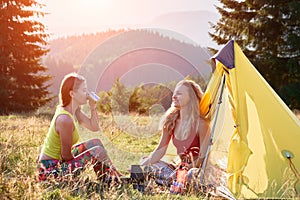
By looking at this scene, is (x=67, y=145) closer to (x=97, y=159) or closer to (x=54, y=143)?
(x=54, y=143)

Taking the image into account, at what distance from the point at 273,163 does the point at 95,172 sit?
2006 mm

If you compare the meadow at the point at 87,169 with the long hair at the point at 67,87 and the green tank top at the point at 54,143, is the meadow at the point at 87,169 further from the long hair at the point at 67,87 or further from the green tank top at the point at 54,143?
the long hair at the point at 67,87

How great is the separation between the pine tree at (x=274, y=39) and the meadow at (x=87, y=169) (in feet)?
20.6

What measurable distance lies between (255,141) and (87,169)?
1834 millimetres

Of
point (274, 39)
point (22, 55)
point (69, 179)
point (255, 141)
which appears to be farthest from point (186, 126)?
point (22, 55)

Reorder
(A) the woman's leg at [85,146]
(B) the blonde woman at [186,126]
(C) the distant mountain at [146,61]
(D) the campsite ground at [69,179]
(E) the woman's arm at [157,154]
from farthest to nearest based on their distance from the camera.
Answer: (C) the distant mountain at [146,61], (E) the woman's arm at [157,154], (B) the blonde woman at [186,126], (A) the woman's leg at [85,146], (D) the campsite ground at [69,179]

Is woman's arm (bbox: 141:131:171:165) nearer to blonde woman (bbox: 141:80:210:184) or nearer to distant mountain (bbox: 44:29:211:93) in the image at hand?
blonde woman (bbox: 141:80:210:184)

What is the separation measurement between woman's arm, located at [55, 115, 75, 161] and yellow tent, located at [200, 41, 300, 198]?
1647 millimetres

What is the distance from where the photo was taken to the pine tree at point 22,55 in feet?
62.6

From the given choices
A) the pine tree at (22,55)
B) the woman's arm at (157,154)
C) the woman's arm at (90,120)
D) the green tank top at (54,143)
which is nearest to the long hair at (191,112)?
the woman's arm at (157,154)

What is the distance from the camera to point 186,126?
5051 millimetres

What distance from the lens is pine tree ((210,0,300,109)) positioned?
1575 centimetres

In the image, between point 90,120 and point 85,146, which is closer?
point 85,146

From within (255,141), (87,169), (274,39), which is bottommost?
(87,169)
